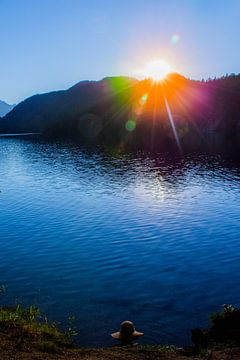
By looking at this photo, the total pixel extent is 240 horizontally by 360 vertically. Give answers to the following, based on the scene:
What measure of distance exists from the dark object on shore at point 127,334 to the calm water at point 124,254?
1.84 feet

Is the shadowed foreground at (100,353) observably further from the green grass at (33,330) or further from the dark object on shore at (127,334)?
the dark object on shore at (127,334)

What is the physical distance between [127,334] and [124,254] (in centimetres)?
1473

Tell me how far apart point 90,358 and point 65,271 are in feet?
46.6

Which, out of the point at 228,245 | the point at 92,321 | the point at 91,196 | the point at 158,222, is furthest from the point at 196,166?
the point at 92,321

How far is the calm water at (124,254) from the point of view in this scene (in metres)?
23.2

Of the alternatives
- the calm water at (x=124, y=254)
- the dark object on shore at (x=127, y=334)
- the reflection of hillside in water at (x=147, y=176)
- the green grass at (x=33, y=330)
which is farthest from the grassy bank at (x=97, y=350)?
the reflection of hillside in water at (x=147, y=176)

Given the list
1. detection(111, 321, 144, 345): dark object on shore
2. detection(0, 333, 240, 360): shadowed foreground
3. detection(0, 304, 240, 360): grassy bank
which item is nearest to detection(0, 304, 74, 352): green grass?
detection(0, 304, 240, 360): grassy bank

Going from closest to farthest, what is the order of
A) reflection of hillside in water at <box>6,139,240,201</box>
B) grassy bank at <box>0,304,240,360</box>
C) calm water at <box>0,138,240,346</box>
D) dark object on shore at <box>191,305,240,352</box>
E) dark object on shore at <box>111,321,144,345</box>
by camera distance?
grassy bank at <box>0,304,240,360</box>, dark object on shore at <box>191,305,240,352</box>, dark object on shore at <box>111,321,144,345</box>, calm water at <box>0,138,240,346</box>, reflection of hillside in water at <box>6,139,240,201</box>

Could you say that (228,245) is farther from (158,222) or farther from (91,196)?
(91,196)

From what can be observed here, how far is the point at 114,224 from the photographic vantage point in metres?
44.1

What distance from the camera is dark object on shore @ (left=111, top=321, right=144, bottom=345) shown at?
1905 centimetres

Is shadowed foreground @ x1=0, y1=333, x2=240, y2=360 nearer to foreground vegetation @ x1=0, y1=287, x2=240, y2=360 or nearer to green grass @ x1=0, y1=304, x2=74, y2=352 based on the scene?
foreground vegetation @ x1=0, y1=287, x2=240, y2=360

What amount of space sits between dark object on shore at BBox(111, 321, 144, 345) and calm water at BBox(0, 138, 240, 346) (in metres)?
0.56

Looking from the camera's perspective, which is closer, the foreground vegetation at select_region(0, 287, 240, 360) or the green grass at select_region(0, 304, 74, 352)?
the foreground vegetation at select_region(0, 287, 240, 360)
